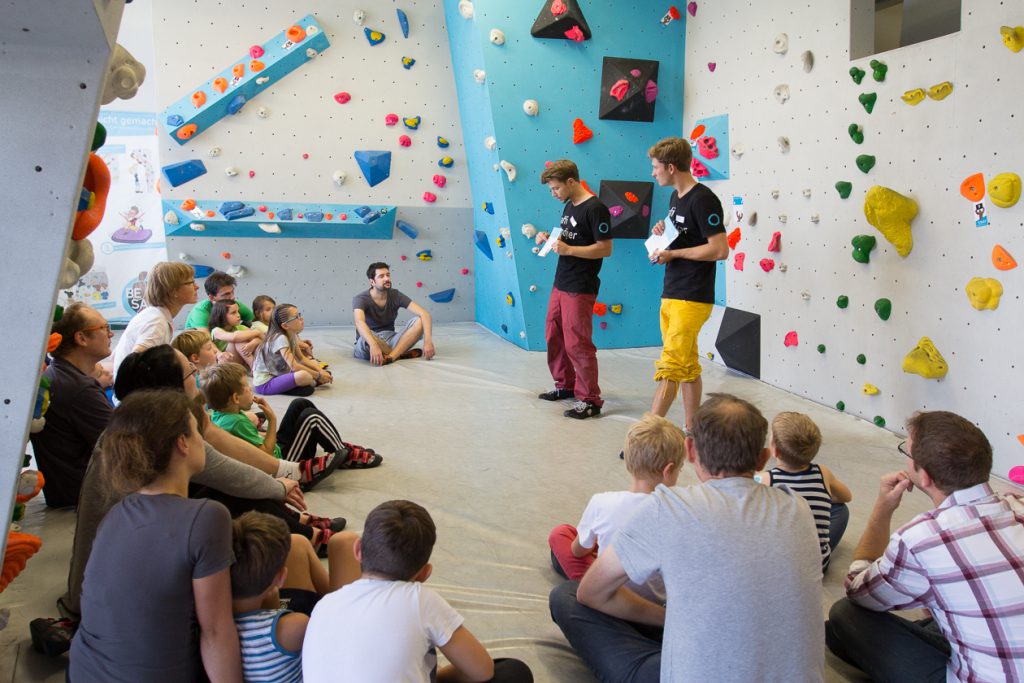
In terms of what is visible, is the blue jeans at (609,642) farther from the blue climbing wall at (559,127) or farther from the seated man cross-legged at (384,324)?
the blue climbing wall at (559,127)

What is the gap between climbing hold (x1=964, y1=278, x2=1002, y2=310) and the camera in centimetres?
334

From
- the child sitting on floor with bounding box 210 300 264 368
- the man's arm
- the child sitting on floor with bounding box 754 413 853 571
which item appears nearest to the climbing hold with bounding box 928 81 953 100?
the child sitting on floor with bounding box 754 413 853 571

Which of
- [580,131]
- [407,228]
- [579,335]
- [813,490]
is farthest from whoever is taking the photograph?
[407,228]

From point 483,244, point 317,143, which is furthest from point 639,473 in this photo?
point 317,143

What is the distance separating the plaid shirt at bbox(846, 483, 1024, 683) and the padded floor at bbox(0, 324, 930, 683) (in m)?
0.38

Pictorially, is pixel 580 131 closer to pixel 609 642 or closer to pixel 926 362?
pixel 926 362

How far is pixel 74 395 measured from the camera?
8.73 ft

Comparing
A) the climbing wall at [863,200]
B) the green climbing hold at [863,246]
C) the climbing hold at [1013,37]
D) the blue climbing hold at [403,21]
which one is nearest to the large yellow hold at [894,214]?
the climbing wall at [863,200]

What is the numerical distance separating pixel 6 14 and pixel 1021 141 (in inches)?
137

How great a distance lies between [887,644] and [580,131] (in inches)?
179

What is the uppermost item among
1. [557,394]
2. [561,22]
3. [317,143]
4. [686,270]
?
[561,22]

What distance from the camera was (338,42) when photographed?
6.55m

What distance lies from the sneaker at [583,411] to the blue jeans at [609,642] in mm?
2208

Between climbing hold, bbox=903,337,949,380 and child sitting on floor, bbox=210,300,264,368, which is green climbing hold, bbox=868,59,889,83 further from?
child sitting on floor, bbox=210,300,264,368
